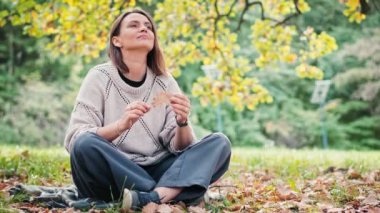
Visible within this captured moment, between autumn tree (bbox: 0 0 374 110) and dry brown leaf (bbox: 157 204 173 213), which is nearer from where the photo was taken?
dry brown leaf (bbox: 157 204 173 213)

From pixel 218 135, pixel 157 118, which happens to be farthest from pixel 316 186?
pixel 157 118

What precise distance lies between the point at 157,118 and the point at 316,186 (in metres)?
1.50

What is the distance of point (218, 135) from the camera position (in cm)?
362

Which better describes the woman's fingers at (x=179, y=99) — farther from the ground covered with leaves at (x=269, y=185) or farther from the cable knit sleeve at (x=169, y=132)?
the ground covered with leaves at (x=269, y=185)

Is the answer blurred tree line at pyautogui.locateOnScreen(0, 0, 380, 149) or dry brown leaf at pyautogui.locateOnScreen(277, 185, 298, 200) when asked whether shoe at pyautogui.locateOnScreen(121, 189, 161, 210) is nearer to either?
dry brown leaf at pyautogui.locateOnScreen(277, 185, 298, 200)

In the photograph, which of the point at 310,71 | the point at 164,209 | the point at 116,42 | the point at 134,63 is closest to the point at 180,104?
the point at 134,63

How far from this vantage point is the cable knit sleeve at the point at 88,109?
11.4 feet

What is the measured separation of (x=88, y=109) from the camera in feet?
11.7

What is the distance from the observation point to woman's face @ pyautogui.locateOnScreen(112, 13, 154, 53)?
3762 millimetres

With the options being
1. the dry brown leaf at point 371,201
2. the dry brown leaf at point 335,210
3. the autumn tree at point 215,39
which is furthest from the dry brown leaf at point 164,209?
the autumn tree at point 215,39

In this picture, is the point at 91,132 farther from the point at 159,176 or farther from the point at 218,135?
the point at 218,135

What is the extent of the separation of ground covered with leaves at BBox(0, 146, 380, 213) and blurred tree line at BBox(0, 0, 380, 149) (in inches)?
500

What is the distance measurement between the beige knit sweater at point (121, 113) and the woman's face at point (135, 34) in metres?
0.20

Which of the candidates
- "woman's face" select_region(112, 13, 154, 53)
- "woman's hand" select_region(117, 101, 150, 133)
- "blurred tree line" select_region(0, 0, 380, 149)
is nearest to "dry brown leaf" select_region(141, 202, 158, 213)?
"woman's hand" select_region(117, 101, 150, 133)
